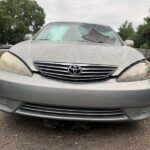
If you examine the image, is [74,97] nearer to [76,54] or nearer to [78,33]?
[76,54]

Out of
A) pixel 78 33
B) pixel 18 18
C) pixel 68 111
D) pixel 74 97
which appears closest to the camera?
pixel 74 97

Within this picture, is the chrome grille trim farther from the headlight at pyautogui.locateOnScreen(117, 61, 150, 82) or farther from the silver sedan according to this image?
the headlight at pyautogui.locateOnScreen(117, 61, 150, 82)

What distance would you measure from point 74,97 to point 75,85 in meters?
0.12

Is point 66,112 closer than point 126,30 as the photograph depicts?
Yes

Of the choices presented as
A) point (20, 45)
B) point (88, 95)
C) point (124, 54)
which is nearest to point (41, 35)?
point (20, 45)

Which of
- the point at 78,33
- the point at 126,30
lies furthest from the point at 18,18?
the point at 78,33

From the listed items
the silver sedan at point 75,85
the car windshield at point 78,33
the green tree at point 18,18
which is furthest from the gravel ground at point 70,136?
the green tree at point 18,18

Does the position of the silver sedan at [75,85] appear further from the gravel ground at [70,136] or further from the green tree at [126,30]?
the green tree at [126,30]

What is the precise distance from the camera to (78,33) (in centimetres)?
489

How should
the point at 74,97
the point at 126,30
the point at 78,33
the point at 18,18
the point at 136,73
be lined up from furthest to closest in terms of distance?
the point at 126,30, the point at 18,18, the point at 78,33, the point at 136,73, the point at 74,97

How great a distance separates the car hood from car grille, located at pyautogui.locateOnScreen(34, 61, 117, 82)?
0.18ft

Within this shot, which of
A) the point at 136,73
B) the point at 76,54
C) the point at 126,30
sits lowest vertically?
the point at 126,30

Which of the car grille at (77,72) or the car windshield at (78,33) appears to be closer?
the car grille at (77,72)

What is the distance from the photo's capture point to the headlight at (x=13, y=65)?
3.41 metres
